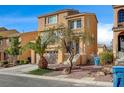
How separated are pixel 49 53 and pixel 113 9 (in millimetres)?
13987

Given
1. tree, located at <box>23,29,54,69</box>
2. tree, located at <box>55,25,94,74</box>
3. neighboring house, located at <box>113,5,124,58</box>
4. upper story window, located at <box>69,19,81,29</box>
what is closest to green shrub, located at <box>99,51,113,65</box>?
neighboring house, located at <box>113,5,124,58</box>

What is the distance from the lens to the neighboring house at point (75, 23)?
41250 mm

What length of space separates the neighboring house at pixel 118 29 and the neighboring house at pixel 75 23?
553 centimetres

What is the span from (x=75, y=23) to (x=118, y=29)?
921 cm

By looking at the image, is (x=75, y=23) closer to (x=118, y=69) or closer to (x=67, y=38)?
(x=67, y=38)

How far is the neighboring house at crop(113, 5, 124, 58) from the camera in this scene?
35.0m

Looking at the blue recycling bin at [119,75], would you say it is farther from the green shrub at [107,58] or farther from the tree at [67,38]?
the green shrub at [107,58]

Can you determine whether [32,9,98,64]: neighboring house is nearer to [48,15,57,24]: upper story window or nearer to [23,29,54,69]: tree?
[48,15,57,24]: upper story window

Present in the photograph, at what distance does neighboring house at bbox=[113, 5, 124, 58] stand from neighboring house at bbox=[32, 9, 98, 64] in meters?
5.53

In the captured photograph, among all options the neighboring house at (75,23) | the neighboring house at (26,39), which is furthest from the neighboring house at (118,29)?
the neighboring house at (26,39)

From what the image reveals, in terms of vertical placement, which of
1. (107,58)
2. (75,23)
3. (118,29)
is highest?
(75,23)

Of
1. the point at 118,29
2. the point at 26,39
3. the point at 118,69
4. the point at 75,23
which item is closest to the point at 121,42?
the point at 118,29

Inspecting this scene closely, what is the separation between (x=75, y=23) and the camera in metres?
42.8
